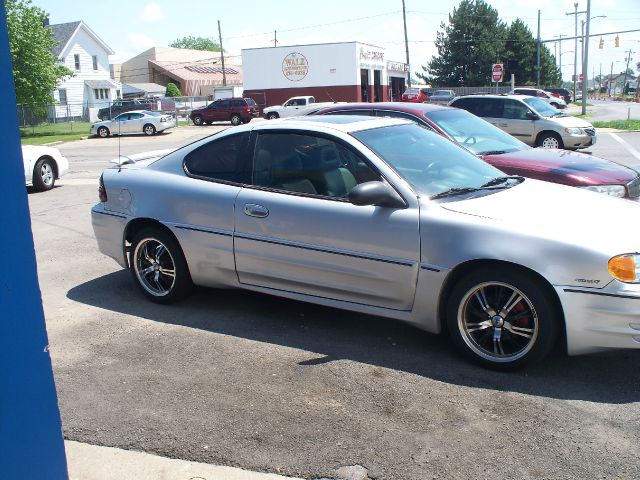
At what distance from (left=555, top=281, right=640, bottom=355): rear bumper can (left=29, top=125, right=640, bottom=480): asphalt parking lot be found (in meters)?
0.30

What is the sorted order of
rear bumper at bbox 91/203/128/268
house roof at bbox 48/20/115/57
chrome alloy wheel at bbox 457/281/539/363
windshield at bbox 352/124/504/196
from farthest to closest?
1. house roof at bbox 48/20/115/57
2. rear bumper at bbox 91/203/128/268
3. windshield at bbox 352/124/504/196
4. chrome alloy wheel at bbox 457/281/539/363

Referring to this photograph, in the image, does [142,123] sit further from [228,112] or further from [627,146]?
[627,146]

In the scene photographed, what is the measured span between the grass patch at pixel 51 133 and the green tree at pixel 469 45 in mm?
47068

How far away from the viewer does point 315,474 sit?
3.31 m

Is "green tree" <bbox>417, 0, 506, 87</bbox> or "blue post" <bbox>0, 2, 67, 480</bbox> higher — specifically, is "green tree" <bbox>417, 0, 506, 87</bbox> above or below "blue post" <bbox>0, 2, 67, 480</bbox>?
above

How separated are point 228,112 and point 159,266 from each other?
124ft

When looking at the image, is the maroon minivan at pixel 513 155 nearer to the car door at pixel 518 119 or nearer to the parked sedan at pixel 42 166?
the parked sedan at pixel 42 166

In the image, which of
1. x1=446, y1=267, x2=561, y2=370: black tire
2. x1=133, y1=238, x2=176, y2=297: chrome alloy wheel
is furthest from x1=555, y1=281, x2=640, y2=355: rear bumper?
x1=133, y1=238, x2=176, y2=297: chrome alloy wheel

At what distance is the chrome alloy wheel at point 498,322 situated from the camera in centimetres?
426

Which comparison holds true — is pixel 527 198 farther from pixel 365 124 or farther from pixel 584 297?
pixel 365 124

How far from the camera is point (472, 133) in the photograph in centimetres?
844

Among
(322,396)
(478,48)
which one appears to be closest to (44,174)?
(322,396)

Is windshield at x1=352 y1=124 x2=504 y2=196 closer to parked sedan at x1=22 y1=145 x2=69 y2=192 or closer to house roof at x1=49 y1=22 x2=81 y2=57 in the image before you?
parked sedan at x1=22 y1=145 x2=69 y2=192

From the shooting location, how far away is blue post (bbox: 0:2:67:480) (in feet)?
7.71
